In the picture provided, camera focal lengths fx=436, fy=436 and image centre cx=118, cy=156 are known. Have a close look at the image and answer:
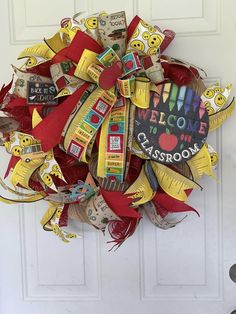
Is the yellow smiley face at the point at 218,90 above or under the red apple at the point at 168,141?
above

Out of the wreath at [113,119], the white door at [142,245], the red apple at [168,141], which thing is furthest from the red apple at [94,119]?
the white door at [142,245]

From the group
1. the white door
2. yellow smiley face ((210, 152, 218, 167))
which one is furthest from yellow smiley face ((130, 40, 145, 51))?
yellow smiley face ((210, 152, 218, 167))

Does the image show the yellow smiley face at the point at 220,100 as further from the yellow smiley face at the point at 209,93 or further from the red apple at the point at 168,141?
the red apple at the point at 168,141

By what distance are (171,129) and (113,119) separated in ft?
0.39

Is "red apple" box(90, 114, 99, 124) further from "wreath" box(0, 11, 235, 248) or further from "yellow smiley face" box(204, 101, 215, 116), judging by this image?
"yellow smiley face" box(204, 101, 215, 116)

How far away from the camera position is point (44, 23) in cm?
98

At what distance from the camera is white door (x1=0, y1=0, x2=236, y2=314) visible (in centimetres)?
95

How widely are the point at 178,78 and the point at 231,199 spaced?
1.00ft

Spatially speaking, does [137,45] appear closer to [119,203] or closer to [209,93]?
[209,93]

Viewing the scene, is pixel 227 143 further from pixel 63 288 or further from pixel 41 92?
pixel 63 288

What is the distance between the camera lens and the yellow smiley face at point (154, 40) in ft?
2.81

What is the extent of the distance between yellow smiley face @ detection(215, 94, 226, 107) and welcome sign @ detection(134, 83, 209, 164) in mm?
33

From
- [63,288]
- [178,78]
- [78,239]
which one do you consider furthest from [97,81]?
[63,288]

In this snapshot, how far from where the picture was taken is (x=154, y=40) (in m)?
0.86
